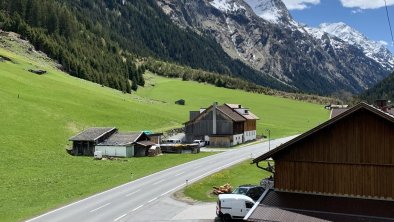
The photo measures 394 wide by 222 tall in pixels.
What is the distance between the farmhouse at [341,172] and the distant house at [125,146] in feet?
190

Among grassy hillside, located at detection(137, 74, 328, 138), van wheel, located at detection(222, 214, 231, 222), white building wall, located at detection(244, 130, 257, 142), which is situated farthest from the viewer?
grassy hillside, located at detection(137, 74, 328, 138)

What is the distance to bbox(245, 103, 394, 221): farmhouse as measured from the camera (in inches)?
1032

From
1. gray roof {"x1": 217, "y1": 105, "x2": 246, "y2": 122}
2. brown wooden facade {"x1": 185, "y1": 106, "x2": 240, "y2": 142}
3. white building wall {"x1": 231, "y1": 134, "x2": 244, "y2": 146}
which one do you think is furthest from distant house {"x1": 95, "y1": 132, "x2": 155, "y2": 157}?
gray roof {"x1": 217, "y1": 105, "x2": 246, "y2": 122}

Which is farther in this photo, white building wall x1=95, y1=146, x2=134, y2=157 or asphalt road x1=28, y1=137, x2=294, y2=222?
white building wall x1=95, y1=146, x2=134, y2=157

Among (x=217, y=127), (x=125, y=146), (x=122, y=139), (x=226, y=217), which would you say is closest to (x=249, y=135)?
(x=217, y=127)

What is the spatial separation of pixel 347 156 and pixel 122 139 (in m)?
→ 62.6

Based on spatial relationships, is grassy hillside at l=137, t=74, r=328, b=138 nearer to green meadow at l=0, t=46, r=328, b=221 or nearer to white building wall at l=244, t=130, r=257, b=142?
green meadow at l=0, t=46, r=328, b=221

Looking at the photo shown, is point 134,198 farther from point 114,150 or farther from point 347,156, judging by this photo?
point 114,150

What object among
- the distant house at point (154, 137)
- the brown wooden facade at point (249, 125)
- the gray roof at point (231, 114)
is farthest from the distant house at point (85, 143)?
the brown wooden facade at point (249, 125)

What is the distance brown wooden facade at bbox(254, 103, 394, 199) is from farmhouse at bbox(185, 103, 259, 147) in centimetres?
7733

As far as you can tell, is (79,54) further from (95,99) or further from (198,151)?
(198,151)

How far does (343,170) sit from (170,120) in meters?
101

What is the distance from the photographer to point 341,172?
27531mm

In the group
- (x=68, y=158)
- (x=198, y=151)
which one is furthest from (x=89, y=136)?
(x=198, y=151)
